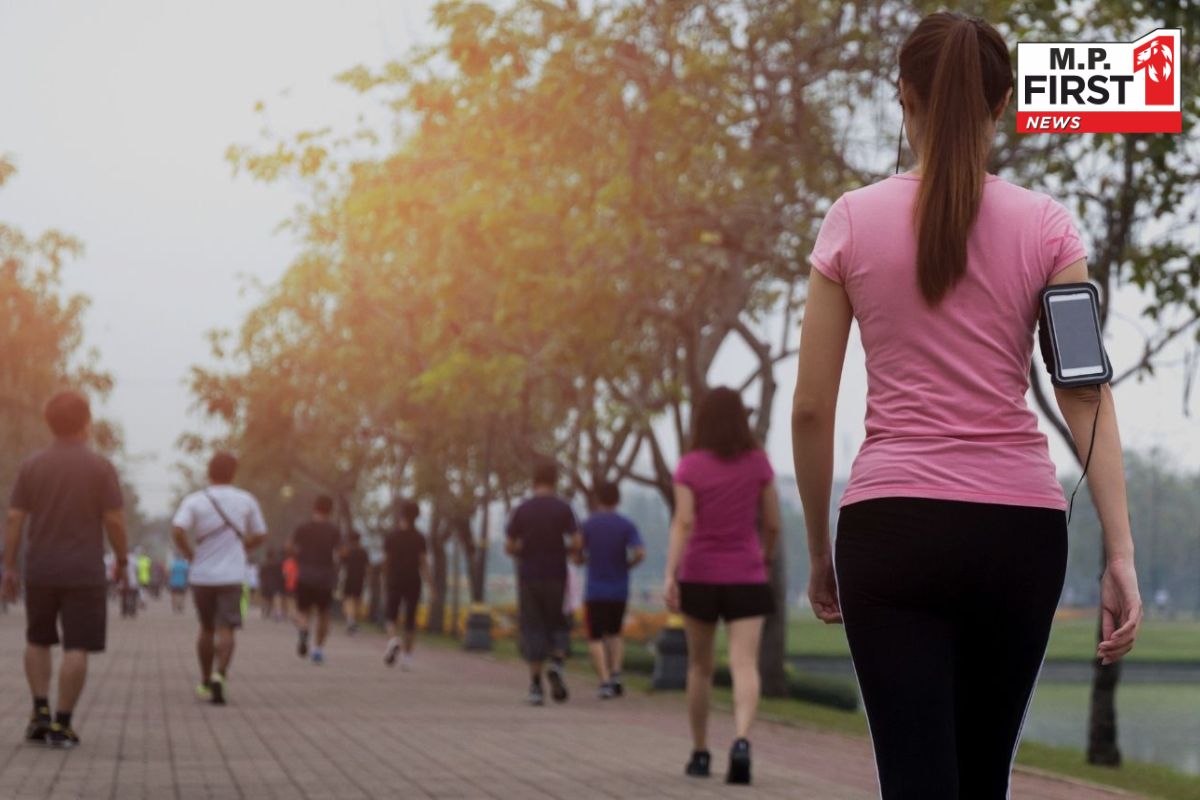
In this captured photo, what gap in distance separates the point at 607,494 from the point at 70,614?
326 inches

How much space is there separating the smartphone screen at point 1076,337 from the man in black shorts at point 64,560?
8125mm

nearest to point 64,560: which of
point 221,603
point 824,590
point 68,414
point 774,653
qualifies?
point 68,414

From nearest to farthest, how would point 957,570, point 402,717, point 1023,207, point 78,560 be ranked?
point 957,570 < point 1023,207 < point 78,560 < point 402,717

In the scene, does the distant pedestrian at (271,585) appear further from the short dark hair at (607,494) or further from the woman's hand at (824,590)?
the woman's hand at (824,590)

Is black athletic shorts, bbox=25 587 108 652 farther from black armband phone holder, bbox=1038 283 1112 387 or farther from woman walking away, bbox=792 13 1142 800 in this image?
black armband phone holder, bbox=1038 283 1112 387

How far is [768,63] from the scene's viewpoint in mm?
16875

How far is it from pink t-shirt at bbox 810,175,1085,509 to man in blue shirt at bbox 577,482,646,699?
14.0 meters

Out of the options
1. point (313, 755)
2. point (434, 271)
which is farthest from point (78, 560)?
point (434, 271)

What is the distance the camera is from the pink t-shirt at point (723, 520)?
993cm

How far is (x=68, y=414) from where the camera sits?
1123 cm

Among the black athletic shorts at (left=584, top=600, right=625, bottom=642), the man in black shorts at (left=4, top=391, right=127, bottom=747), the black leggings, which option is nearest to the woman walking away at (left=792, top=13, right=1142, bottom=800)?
the black leggings

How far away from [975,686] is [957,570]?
0.23 m

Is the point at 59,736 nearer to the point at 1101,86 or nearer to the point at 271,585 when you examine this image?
the point at 1101,86

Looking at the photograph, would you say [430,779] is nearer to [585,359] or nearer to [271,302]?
[585,359]
